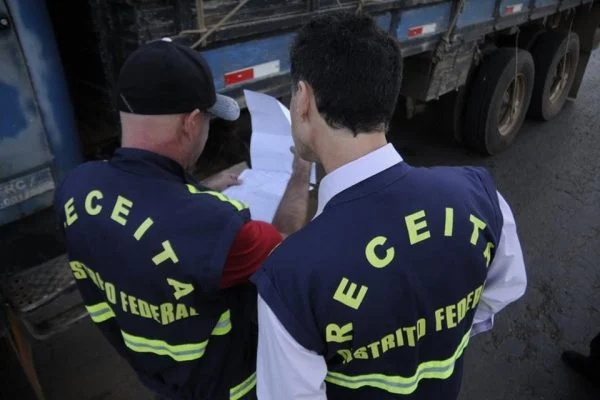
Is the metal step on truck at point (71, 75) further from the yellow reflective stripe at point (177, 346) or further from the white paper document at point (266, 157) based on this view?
the yellow reflective stripe at point (177, 346)

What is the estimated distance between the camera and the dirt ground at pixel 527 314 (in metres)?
2.41

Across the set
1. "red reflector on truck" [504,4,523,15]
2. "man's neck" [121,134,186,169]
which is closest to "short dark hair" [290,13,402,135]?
"man's neck" [121,134,186,169]

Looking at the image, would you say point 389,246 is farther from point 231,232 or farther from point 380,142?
point 231,232

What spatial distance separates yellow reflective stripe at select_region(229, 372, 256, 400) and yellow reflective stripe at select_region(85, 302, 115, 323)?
417mm

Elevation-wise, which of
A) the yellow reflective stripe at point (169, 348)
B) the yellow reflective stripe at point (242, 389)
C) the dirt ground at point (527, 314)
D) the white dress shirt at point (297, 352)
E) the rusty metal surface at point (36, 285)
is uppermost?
the white dress shirt at point (297, 352)

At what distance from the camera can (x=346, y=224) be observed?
949 millimetres

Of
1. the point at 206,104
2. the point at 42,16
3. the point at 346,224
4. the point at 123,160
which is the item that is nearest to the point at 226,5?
the point at 42,16

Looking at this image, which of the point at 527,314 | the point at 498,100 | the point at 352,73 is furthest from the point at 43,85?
the point at 498,100

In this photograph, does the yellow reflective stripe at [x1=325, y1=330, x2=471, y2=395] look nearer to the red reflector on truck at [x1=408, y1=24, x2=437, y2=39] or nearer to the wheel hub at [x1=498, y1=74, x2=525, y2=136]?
the red reflector on truck at [x1=408, y1=24, x2=437, y2=39]

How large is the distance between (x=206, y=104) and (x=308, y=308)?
1.88 ft

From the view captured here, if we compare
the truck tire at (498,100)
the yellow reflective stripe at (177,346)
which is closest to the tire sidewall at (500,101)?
the truck tire at (498,100)

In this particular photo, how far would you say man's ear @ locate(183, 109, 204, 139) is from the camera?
3.85ft

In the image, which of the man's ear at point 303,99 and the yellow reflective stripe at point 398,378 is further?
the yellow reflective stripe at point 398,378

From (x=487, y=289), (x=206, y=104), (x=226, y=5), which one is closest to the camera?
(x=206, y=104)
